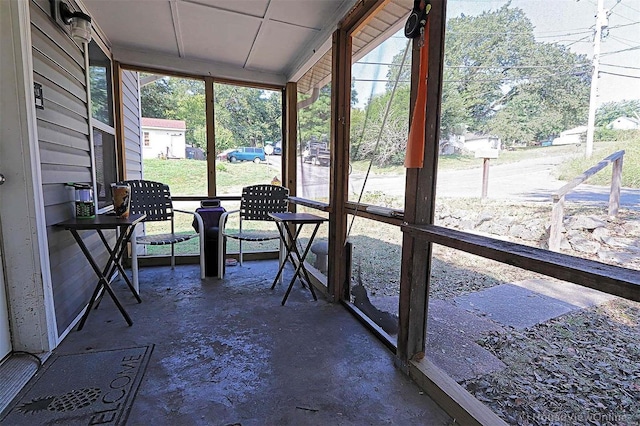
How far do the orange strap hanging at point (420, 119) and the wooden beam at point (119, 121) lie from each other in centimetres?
315

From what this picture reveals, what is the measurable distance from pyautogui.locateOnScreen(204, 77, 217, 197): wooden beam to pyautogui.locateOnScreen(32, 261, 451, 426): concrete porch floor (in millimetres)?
1374

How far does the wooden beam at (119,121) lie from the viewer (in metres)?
3.33

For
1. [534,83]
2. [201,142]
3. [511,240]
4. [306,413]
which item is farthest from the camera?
[201,142]

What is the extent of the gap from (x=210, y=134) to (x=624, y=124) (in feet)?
12.0

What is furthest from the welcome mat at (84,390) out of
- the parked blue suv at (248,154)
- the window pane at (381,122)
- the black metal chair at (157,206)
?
the parked blue suv at (248,154)

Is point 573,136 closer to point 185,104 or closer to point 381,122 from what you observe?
point 381,122

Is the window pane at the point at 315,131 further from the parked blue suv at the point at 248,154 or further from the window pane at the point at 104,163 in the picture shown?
the window pane at the point at 104,163

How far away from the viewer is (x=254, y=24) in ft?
8.80

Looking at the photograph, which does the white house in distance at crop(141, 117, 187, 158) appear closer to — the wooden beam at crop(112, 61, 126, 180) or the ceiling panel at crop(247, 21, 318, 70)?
the wooden beam at crop(112, 61, 126, 180)

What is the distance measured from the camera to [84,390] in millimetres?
1563

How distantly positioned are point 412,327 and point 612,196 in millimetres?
1106

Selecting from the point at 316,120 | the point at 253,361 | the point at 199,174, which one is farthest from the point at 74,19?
the point at 253,361

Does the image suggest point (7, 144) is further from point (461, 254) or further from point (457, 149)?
point (461, 254)

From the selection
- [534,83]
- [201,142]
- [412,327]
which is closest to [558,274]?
[534,83]
